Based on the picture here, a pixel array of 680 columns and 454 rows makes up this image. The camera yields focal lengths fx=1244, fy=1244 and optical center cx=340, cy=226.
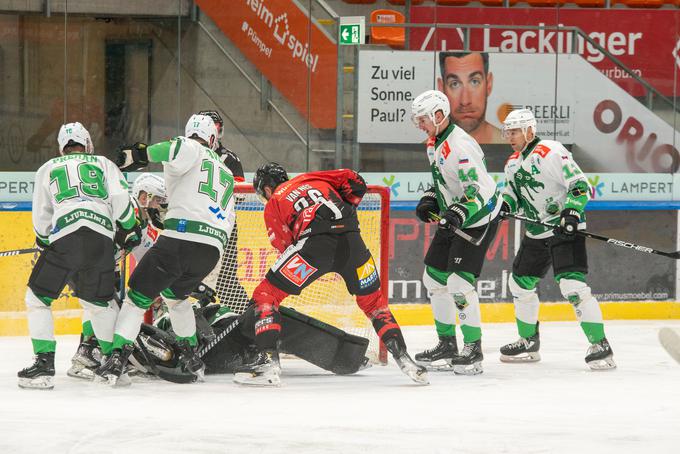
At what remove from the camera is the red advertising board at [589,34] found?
26.0 ft

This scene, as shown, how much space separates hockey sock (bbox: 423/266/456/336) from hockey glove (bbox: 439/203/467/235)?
13.0 inches

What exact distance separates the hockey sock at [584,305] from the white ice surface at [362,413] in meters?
0.20

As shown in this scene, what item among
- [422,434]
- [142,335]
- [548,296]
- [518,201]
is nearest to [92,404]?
[142,335]

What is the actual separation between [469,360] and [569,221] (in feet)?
2.57

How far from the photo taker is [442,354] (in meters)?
5.85

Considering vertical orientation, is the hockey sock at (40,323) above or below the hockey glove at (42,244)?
below

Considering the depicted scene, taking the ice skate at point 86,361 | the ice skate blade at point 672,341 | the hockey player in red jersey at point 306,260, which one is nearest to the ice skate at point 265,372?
the hockey player in red jersey at point 306,260

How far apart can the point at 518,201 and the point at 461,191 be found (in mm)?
573

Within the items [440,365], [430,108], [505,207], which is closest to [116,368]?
[440,365]

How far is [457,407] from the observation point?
188 inches

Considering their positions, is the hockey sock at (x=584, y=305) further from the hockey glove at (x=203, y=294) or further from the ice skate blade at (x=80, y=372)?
the ice skate blade at (x=80, y=372)

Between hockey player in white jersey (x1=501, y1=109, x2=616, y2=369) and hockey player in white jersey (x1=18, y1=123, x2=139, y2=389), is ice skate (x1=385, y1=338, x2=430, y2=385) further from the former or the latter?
hockey player in white jersey (x1=18, y1=123, x2=139, y2=389)

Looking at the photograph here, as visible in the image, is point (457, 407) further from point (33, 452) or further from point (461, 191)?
point (33, 452)

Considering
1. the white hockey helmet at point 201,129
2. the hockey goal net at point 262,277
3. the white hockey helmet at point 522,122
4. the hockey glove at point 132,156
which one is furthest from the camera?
the hockey goal net at point 262,277
